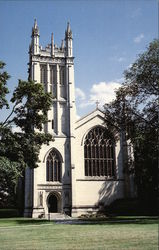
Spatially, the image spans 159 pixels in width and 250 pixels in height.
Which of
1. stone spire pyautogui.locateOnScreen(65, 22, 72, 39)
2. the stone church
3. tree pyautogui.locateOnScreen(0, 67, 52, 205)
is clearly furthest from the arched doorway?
stone spire pyautogui.locateOnScreen(65, 22, 72, 39)

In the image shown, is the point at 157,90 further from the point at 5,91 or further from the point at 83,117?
the point at 83,117

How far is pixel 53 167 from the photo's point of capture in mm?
35844

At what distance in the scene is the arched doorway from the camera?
35625mm

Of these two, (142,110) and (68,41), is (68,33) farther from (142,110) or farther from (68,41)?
(142,110)

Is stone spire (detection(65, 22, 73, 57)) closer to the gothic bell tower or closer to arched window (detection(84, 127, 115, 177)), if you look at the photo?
the gothic bell tower

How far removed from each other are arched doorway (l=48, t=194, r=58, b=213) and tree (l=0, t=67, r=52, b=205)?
13.5 m

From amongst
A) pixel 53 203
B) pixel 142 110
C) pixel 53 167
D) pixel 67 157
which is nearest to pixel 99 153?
pixel 67 157

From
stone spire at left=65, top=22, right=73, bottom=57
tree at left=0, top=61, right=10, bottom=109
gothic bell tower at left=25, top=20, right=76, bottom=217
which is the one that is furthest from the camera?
stone spire at left=65, top=22, right=73, bottom=57

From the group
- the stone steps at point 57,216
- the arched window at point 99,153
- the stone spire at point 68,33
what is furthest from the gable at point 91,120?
the stone spire at point 68,33

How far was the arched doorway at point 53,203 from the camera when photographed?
3562 centimetres

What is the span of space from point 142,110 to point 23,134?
9.73 metres

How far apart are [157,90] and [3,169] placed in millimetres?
12884

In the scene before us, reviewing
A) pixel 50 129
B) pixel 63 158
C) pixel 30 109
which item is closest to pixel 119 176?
pixel 63 158

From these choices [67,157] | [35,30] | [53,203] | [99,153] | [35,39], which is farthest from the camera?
[35,30]
